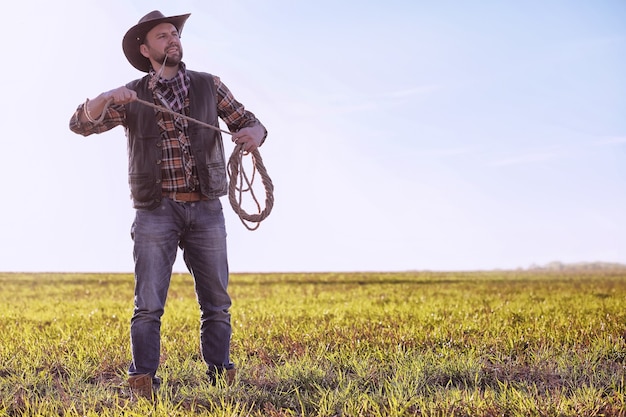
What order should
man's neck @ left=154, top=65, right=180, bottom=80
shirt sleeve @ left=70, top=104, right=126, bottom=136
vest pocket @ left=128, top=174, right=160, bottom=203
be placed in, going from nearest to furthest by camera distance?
vest pocket @ left=128, top=174, right=160, bottom=203 < shirt sleeve @ left=70, top=104, right=126, bottom=136 < man's neck @ left=154, top=65, right=180, bottom=80

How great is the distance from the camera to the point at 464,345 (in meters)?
7.31

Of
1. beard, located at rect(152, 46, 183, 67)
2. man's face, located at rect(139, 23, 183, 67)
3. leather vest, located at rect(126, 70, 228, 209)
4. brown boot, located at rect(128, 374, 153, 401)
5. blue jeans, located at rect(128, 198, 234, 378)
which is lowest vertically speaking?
brown boot, located at rect(128, 374, 153, 401)

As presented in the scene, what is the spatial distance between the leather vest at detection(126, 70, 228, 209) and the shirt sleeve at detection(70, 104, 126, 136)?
0.08 m

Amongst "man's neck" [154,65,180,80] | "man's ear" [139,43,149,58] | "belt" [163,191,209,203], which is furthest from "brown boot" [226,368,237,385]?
"man's ear" [139,43,149,58]

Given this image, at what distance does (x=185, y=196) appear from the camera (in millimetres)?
5406

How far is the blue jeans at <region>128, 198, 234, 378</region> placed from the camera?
5.36 meters

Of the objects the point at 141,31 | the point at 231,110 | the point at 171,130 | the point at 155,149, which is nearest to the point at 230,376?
the point at 155,149

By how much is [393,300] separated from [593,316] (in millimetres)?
3997

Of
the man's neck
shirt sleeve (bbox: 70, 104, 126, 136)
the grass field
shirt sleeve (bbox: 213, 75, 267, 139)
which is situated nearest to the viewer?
the grass field

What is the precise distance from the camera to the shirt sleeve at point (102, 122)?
5.47 m

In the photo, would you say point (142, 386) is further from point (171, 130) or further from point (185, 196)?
point (171, 130)

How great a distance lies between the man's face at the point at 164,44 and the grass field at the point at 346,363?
268cm

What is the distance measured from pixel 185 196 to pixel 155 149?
442mm

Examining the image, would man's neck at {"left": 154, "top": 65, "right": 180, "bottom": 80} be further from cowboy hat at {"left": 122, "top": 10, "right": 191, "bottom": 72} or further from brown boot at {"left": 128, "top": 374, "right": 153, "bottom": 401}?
brown boot at {"left": 128, "top": 374, "right": 153, "bottom": 401}
